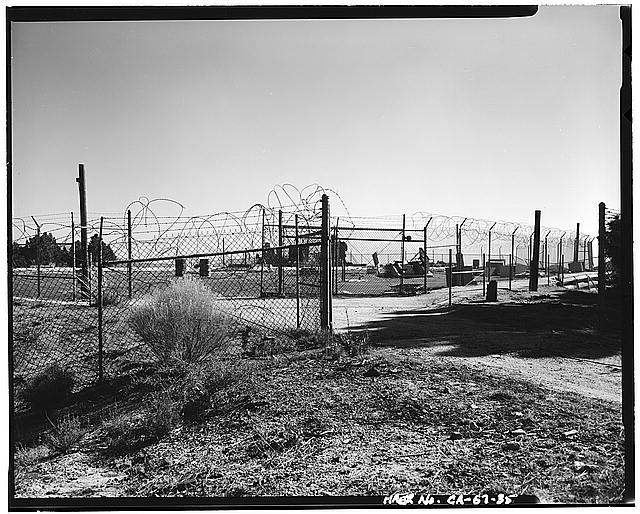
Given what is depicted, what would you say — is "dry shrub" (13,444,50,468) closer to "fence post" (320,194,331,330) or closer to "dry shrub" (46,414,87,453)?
"dry shrub" (46,414,87,453)

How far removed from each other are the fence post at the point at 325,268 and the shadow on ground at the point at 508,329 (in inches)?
34.0

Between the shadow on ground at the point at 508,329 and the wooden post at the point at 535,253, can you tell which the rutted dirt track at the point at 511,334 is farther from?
the wooden post at the point at 535,253

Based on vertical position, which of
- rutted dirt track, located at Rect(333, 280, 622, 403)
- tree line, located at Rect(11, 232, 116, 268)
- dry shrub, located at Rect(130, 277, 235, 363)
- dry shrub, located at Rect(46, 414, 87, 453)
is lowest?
dry shrub, located at Rect(46, 414, 87, 453)

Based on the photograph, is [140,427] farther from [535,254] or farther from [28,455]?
[535,254]

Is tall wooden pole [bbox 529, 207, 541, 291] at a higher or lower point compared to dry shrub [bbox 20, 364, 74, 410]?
higher

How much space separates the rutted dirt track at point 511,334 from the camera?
589 centimetres

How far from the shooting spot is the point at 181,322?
5977mm

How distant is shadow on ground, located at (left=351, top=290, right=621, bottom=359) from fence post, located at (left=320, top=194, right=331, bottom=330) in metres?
0.86

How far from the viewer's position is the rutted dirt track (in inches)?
232

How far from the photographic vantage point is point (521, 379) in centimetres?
556

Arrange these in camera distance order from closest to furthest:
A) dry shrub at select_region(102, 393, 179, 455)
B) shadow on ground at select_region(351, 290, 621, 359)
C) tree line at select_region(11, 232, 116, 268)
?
dry shrub at select_region(102, 393, 179, 455)
shadow on ground at select_region(351, 290, 621, 359)
tree line at select_region(11, 232, 116, 268)

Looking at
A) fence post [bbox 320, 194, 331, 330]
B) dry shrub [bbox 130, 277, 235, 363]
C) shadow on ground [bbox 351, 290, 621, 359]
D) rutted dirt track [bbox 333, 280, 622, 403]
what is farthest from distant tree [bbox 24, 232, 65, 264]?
fence post [bbox 320, 194, 331, 330]

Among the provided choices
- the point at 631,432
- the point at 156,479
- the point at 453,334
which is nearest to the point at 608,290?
the point at 453,334

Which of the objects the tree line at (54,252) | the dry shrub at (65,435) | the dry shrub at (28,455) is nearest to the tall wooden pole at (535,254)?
the tree line at (54,252)
